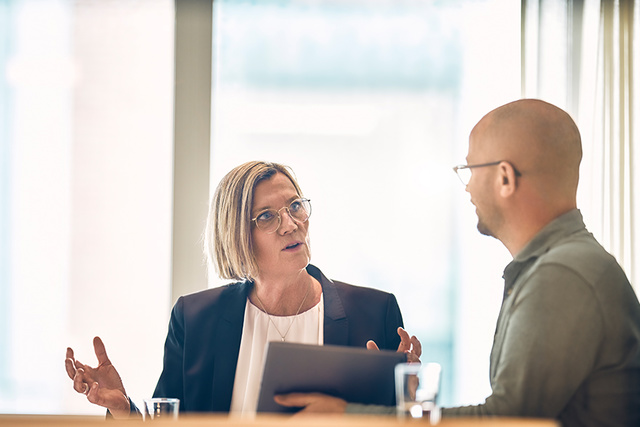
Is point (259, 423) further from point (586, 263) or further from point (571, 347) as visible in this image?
point (586, 263)

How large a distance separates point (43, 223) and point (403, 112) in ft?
6.05

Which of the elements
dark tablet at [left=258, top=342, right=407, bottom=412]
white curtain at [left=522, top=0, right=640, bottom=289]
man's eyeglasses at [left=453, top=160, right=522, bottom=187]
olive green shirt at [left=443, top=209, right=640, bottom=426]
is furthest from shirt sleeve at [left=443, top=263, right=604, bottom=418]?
white curtain at [left=522, top=0, right=640, bottom=289]

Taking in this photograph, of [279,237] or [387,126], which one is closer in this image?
[279,237]

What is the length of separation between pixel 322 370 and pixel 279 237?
0.86m

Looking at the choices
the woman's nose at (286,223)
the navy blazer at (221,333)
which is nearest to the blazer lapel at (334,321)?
the navy blazer at (221,333)

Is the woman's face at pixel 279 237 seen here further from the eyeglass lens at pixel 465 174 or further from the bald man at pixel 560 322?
the bald man at pixel 560 322

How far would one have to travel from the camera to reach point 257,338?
7.14ft

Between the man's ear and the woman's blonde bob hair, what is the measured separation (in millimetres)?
938

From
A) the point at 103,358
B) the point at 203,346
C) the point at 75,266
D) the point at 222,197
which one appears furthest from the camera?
the point at 75,266

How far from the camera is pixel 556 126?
156cm

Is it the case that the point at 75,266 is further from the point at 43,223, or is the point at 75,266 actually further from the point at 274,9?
the point at 274,9

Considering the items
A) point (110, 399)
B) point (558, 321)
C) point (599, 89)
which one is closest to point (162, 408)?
point (110, 399)

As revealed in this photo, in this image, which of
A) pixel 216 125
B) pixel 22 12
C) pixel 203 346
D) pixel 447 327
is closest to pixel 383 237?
pixel 447 327

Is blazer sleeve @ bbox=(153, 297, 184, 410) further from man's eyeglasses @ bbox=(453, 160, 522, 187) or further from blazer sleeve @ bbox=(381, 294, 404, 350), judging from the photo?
man's eyeglasses @ bbox=(453, 160, 522, 187)
